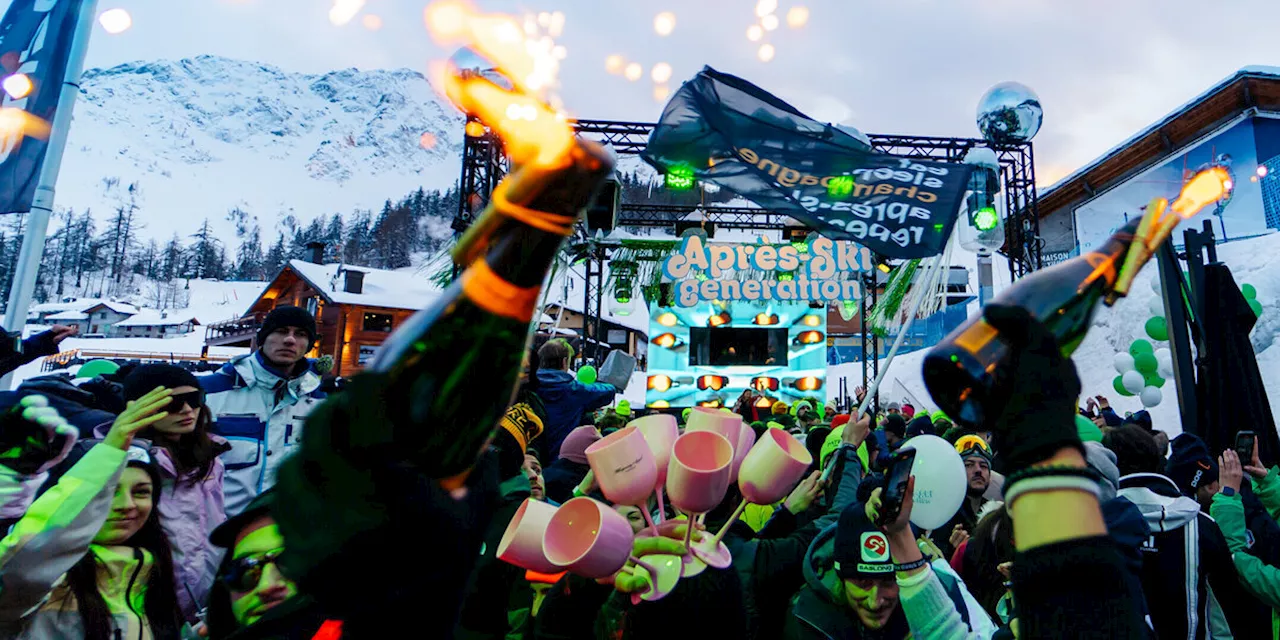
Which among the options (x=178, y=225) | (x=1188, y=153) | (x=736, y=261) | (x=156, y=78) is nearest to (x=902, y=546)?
(x=736, y=261)

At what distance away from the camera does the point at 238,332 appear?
130 feet

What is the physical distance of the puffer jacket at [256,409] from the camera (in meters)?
3.39

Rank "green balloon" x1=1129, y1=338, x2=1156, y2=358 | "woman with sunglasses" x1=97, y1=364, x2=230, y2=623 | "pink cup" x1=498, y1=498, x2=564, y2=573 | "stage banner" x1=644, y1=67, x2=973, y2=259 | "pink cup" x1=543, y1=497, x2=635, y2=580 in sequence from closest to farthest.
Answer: "pink cup" x1=543, y1=497, x2=635, y2=580, "pink cup" x1=498, y1=498, x2=564, y2=573, "woman with sunglasses" x1=97, y1=364, x2=230, y2=623, "stage banner" x1=644, y1=67, x2=973, y2=259, "green balloon" x1=1129, y1=338, x2=1156, y2=358

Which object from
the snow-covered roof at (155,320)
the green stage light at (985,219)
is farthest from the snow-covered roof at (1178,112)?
the snow-covered roof at (155,320)

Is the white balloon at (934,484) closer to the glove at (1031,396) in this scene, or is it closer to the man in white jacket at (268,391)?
the glove at (1031,396)

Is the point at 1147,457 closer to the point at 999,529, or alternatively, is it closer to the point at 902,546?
the point at 999,529

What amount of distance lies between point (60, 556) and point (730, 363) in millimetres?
12736

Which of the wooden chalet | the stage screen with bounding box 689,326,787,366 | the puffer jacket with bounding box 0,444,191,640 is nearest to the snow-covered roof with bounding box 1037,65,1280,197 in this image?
the stage screen with bounding box 689,326,787,366

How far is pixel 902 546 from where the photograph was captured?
194 cm

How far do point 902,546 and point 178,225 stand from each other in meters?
133

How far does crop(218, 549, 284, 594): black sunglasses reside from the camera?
1.63 metres

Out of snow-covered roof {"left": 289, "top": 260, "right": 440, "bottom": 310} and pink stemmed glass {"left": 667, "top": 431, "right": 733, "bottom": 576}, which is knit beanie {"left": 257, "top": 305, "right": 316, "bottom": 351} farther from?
snow-covered roof {"left": 289, "top": 260, "right": 440, "bottom": 310}

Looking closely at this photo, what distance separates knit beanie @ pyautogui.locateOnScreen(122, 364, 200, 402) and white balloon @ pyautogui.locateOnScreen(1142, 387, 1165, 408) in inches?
475

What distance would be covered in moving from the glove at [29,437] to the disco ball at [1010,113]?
532 inches
